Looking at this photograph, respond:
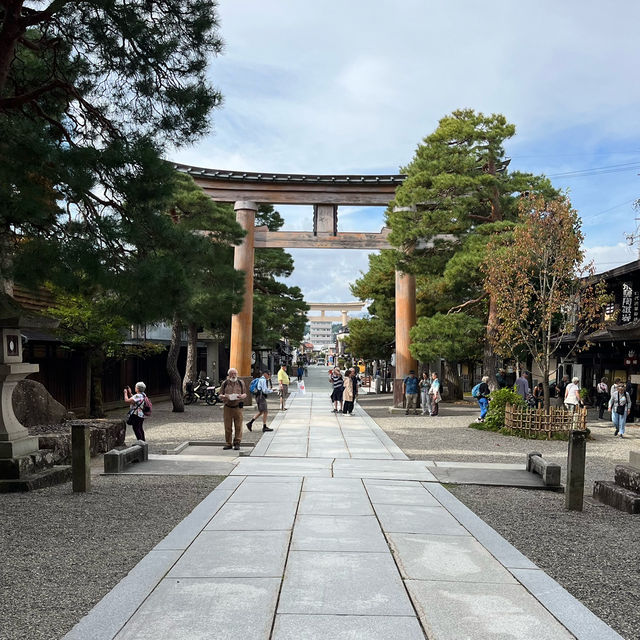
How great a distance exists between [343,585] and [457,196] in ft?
59.4

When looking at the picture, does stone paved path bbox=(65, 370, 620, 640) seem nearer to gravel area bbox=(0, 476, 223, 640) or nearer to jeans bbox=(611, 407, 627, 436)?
gravel area bbox=(0, 476, 223, 640)

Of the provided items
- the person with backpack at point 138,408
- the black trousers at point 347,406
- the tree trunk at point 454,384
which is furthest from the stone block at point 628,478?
the tree trunk at point 454,384

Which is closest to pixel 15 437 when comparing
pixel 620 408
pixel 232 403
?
pixel 232 403

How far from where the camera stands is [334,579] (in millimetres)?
4699

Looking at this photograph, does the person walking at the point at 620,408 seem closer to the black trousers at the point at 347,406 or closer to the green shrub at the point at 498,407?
the green shrub at the point at 498,407

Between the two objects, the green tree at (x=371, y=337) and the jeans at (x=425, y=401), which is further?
the green tree at (x=371, y=337)

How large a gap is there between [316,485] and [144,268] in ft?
12.2

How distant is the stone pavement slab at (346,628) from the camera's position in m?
3.70

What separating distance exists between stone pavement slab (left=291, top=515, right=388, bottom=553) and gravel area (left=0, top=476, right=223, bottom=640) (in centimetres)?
137

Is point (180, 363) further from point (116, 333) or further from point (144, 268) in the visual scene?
point (144, 268)

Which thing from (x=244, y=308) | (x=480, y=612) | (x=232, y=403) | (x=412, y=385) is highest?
(x=244, y=308)

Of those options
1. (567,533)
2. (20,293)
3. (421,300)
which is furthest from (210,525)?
(421,300)

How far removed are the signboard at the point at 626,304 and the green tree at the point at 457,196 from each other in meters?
6.23

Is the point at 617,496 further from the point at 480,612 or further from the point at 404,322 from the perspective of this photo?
the point at 404,322
